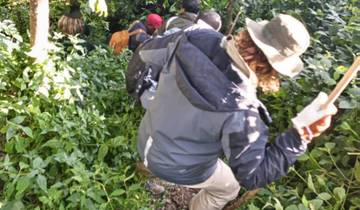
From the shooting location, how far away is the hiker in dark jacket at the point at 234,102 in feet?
7.14

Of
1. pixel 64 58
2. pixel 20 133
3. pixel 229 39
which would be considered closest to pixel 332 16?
pixel 229 39

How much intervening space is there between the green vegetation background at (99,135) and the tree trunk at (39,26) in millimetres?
93

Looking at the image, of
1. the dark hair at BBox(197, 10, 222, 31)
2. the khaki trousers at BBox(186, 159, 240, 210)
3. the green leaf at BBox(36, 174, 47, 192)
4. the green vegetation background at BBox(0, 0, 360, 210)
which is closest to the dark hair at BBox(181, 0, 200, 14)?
the dark hair at BBox(197, 10, 222, 31)

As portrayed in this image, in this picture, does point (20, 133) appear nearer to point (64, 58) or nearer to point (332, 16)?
point (64, 58)

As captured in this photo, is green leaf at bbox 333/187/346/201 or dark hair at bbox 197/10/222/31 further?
dark hair at bbox 197/10/222/31

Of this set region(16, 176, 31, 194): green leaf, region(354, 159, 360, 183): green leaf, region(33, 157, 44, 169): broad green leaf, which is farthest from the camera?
region(354, 159, 360, 183): green leaf

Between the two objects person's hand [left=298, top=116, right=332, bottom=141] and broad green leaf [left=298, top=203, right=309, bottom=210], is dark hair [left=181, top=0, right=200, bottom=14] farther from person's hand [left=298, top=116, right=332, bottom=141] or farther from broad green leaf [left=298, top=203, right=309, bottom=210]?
person's hand [left=298, top=116, right=332, bottom=141]

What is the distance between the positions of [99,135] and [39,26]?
1.04 metres

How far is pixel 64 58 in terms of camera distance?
407cm

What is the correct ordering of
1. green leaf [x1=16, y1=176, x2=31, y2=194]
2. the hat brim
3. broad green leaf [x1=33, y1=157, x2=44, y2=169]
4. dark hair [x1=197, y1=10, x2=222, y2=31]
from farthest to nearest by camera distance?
dark hair [x1=197, y1=10, x2=222, y2=31]
broad green leaf [x1=33, y1=157, x2=44, y2=169]
green leaf [x1=16, y1=176, x2=31, y2=194]
the hat brim

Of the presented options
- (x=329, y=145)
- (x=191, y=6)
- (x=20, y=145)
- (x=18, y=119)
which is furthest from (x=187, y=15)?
(x=20, y=145)

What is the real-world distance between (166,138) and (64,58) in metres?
1.93

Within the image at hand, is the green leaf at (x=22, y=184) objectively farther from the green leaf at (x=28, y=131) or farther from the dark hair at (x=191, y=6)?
the dark hair at (x=191, y=6)

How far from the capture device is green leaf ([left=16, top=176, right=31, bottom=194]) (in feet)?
9.06
